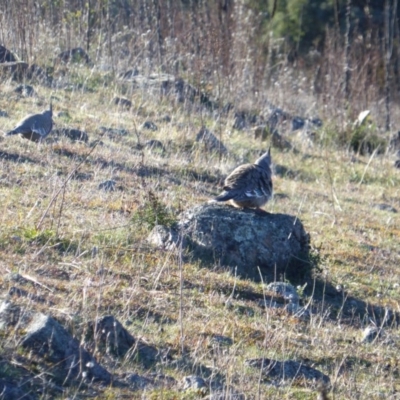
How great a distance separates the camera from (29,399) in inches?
165

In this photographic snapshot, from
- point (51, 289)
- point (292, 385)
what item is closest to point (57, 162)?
point (51, 289)

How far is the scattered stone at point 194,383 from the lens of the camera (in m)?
4.74

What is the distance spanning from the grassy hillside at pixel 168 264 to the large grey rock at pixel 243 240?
0.53ft

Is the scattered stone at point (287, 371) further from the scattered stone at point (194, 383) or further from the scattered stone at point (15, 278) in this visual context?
the scattered stone at point (15, 278)

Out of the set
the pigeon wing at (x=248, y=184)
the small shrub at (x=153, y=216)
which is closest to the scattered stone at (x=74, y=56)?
the pigeon wing at (x=248, y=184)

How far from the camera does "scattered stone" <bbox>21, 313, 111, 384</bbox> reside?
453 centimetres

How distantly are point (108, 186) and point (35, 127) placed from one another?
1.19m

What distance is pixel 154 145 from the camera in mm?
10805

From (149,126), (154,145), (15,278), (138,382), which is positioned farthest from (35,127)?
(138,382)

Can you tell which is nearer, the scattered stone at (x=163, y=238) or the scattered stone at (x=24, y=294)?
the scattered stone at (x=24, y=294)

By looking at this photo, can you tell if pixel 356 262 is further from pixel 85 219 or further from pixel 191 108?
pixel 191 108

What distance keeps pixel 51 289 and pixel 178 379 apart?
108 cm

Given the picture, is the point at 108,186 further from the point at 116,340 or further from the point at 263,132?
the point at 263,132

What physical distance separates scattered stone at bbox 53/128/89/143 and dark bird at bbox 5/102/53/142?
1.74 ft
